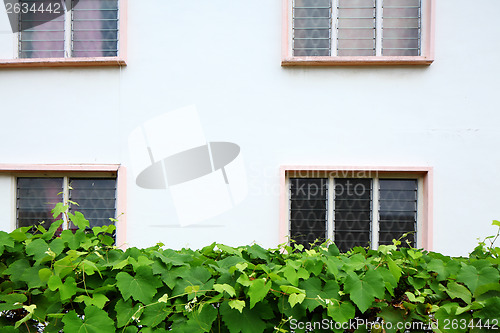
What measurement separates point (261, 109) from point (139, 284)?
126 inches

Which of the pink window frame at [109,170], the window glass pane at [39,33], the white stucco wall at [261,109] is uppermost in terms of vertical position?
the window glass pane at [39,33]

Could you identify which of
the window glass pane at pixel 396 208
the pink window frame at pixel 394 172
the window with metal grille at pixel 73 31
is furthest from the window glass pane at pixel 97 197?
the window glass pane at pixel 396 208

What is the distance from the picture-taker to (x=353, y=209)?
4512 mm

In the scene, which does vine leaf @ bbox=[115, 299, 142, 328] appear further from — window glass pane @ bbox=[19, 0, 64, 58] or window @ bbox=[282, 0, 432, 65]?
A: window glass pane @ bbox=[19, 0, 64, 58]

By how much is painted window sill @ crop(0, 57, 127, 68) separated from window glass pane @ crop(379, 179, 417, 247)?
4217 millimetres

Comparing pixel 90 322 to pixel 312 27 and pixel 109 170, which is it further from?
pixel 312 27

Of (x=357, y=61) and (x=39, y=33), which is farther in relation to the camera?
(x=39, y=33)

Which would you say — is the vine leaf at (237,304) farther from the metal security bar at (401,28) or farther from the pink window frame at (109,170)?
the metal security bar at (401,28)

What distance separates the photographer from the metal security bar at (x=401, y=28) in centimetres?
453

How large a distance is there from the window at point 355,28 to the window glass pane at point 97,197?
3.35 meters

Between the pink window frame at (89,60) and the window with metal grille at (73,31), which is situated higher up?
the window with metal grille at (73,31)

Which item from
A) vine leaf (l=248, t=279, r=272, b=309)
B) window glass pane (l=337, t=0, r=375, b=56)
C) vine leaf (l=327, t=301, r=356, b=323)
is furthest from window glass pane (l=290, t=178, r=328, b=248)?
vine leaf (l=248, t=279, r=272, b=309)

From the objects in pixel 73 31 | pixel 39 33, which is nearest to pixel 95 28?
pixel 73 31

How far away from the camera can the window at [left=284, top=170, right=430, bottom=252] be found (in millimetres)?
4492
